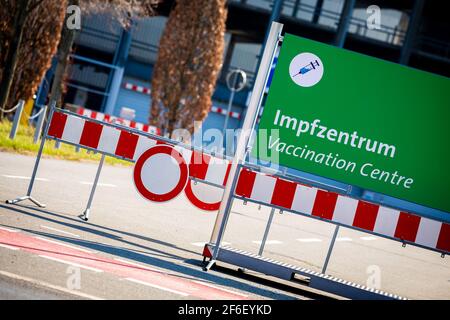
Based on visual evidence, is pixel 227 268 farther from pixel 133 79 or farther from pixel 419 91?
pixel 133 79

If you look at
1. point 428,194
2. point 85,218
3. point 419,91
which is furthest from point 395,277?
point 85,218

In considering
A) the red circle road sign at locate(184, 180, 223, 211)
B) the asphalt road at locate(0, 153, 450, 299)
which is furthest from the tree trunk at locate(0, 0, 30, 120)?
the red circle road sign at locate(184, 180, 223, 211)

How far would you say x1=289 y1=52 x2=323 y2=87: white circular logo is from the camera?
877 centimetres

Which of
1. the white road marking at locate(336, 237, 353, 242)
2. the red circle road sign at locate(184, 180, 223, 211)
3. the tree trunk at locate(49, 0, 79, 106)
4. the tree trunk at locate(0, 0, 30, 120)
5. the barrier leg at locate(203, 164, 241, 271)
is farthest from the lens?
the tree trunk at locate(49, 0, 79, 106)

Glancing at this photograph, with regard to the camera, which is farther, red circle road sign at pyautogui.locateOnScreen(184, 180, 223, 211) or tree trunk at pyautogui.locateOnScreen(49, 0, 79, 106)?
tree trunk at pyautogui.locateOnScreen(49, 0, 79, 106)

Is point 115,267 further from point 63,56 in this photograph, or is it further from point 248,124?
point 63,56

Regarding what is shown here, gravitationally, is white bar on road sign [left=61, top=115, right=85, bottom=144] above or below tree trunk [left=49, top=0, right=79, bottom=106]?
below

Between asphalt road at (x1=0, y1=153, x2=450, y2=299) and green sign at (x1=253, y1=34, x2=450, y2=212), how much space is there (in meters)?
1.60

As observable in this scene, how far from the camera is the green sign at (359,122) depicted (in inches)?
342

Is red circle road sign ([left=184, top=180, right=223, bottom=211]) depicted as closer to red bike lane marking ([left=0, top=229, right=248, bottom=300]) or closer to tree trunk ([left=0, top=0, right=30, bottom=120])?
red bike lane marking ([left=0, top=229, right=248, bottom=300])

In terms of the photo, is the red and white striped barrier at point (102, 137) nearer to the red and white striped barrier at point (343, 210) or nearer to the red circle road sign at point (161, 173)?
the red circle road sign at point (161, 173)

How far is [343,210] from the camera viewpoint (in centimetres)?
879

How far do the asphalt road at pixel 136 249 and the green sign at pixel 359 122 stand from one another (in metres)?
1.60

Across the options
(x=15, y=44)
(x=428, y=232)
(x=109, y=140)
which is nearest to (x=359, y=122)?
(x=428, y=232)
